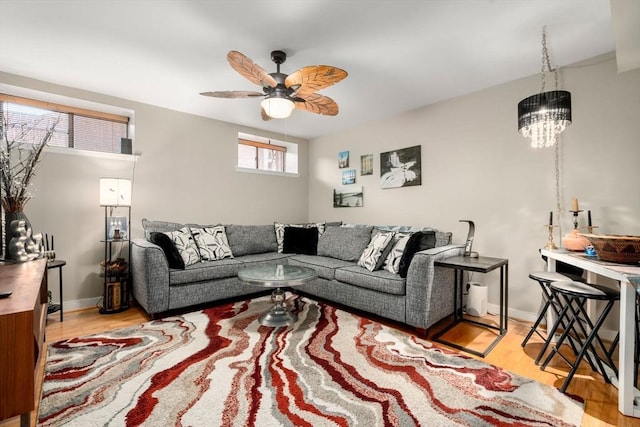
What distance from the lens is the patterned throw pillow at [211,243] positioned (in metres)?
3.35

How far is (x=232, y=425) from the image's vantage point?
4.60ft

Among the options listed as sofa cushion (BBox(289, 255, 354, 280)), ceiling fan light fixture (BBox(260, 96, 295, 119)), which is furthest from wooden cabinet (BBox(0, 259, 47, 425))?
sofa cushion (BBox(289, 255, 354, 280))

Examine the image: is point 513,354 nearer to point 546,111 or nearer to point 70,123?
point 546,111

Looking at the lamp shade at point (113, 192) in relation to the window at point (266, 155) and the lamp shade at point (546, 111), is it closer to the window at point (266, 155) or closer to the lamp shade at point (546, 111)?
the window at point (266, 155)

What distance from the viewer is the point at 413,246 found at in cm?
266

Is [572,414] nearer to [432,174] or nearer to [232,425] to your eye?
[232,425]

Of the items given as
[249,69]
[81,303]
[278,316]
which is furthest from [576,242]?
[81,303]

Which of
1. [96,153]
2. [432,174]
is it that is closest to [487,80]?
[432,174]

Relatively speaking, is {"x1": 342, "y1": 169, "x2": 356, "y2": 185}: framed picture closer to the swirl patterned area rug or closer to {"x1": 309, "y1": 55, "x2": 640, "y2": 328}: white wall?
{"x1": 309, "y1": 55, "x2": 640, "y2": 328}: white wall

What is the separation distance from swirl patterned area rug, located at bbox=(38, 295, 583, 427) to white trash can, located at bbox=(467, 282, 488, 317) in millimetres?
944

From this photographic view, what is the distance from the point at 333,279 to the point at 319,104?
1750 mm

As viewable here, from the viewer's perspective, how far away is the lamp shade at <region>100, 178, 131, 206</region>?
2.99 meters

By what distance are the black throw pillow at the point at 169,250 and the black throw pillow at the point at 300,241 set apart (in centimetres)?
143

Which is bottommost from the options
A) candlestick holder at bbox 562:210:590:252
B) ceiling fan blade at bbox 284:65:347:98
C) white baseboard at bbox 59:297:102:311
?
white baseboard at bbox 59:297:102:311
